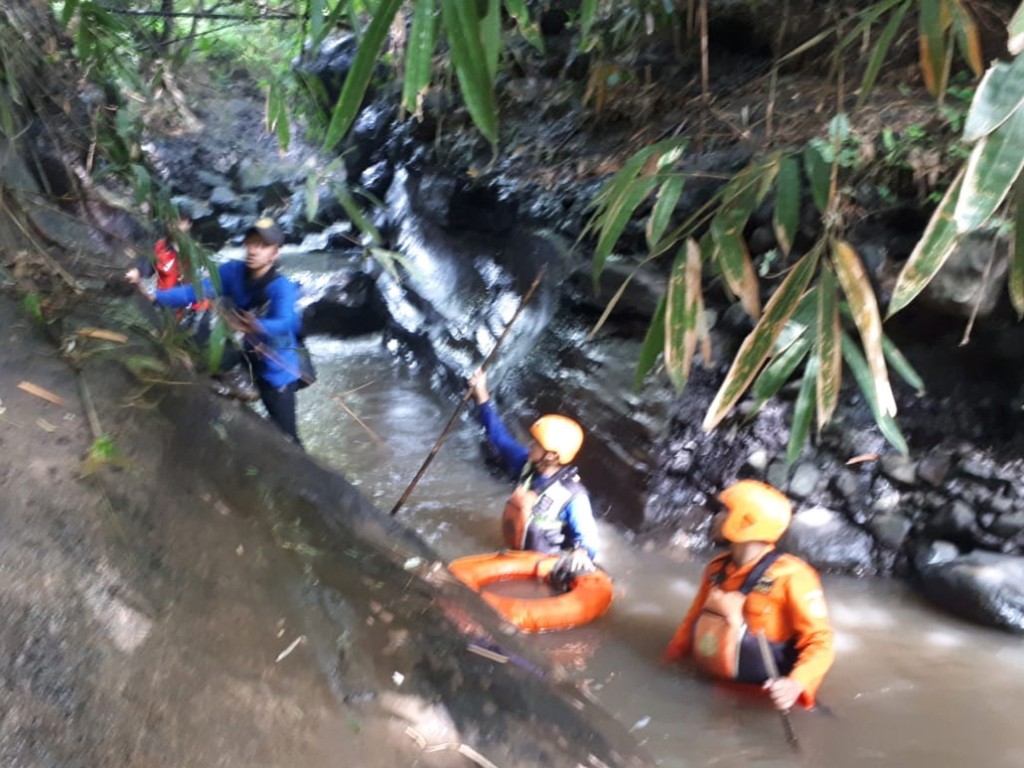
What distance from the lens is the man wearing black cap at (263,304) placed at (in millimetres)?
Answer: 3705

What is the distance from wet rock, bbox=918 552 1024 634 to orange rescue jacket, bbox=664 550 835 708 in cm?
112

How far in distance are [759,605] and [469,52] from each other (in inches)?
103

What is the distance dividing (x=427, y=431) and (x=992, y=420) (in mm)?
4259

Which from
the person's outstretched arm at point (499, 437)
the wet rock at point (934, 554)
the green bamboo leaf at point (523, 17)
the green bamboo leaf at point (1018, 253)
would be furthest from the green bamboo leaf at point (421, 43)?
the wet rock at point (934, 554)

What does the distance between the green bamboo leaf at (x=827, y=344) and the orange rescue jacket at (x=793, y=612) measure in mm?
1407

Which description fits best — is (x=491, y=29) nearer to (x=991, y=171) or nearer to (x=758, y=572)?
(x=991, y=171)

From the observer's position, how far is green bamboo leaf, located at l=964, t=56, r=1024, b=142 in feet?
4.76

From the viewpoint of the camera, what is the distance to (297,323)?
157 inches

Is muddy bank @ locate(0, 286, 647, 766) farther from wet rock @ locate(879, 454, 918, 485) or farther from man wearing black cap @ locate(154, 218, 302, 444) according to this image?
wet rock @ locate(879, 454, 918, 485)

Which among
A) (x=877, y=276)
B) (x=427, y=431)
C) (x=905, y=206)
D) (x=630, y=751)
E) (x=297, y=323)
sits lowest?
(x=427, y=431)

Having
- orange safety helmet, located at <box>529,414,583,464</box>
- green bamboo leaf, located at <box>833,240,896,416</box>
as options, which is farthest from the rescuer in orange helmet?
green bamboo leaf, located at <box>833,240,896,416</box>

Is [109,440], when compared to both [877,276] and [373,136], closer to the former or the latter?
[877,276]

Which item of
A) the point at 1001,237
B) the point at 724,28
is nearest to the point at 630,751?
the point at 1001,237

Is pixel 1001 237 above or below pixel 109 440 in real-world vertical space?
above
